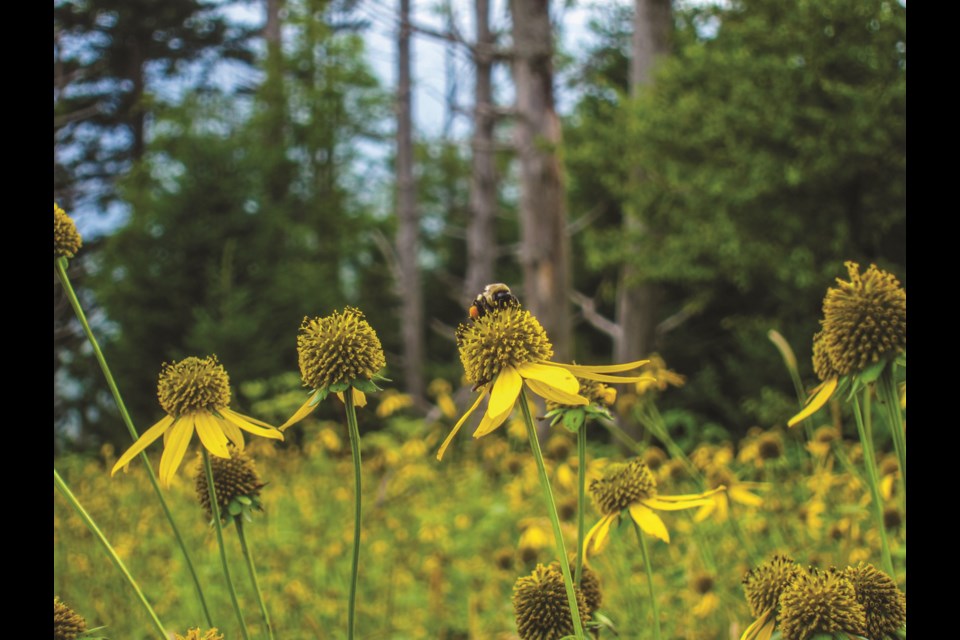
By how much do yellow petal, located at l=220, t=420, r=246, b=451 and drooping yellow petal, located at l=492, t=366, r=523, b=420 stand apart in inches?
9.0

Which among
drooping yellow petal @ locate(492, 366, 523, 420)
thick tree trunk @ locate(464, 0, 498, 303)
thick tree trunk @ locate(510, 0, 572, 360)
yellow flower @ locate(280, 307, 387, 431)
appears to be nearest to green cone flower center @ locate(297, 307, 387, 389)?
yellow flower @ locate(280, 307, 387, 431)

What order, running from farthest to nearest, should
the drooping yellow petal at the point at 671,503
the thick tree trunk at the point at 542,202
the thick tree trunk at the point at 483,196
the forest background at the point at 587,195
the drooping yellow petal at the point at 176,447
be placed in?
1. the thick tree trunk at the point at 483,196
2. the thick tree trunk at the point at 542,202
3. the forest background at the point at 587,195
4. the drooping yellow petal at the point at 671,503
5. the drooping yellow petal at the point at 176,447

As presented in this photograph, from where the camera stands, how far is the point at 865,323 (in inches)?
30.5

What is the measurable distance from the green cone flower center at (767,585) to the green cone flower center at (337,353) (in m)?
0.40

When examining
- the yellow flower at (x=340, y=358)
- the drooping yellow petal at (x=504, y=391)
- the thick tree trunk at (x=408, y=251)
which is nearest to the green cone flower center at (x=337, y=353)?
the yellow flower at (x=340, y=358)

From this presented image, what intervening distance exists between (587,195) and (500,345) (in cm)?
845

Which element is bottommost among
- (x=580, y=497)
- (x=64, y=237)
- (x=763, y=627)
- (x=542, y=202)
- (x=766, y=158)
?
(x=763, y=627)

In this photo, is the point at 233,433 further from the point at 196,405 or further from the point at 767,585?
the point at 767,585

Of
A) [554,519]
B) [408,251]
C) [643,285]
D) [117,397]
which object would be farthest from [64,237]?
[408,251]

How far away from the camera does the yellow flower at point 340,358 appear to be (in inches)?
29.3

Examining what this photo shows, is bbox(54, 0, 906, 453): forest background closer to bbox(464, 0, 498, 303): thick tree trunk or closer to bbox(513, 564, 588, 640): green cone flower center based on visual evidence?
bbox(464, 0, 498, 303): thick tree trunk

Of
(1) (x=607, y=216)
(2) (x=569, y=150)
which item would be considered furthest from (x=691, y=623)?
(1) (x=607, y=216)

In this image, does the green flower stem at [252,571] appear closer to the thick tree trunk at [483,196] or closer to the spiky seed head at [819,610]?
the spiky seed head at [819,610]
